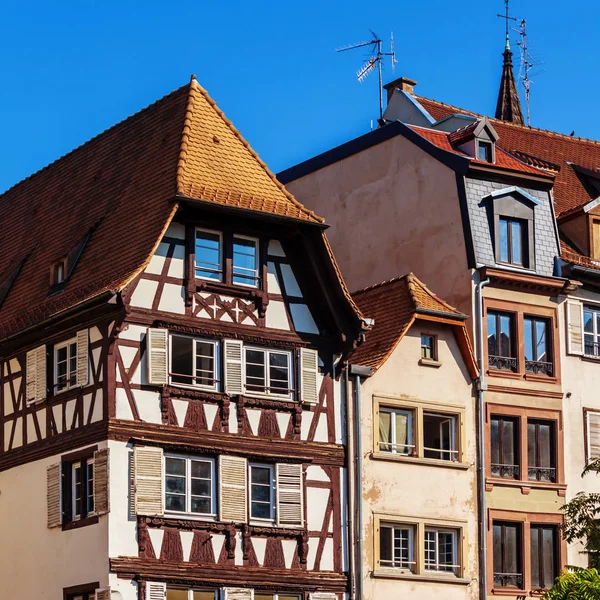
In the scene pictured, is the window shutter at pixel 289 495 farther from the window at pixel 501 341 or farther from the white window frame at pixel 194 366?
the window at pixel 501 341

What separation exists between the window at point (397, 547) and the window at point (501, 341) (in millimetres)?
5494

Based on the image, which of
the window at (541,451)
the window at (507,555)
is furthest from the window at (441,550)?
the window at (541,451)

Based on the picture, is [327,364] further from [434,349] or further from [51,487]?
[51,487]

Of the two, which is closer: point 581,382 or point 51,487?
point 51,487

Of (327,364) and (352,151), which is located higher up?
(352,151)

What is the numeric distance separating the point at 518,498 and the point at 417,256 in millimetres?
7373

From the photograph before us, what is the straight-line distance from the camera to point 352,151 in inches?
2026

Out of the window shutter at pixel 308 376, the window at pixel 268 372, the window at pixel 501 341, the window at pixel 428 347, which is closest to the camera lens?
the window at pixel 268 372

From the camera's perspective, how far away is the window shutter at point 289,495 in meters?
39.8

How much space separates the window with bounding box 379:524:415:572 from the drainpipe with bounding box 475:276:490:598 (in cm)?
203

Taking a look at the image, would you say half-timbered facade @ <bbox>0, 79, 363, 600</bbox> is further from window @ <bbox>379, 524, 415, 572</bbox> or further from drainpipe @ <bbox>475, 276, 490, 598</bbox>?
drainpipe @ <bbox>475, 276, 490, 598</bbox>

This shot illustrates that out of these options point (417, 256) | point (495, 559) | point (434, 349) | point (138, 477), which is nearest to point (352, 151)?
point (417, 256)

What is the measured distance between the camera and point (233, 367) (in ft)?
131

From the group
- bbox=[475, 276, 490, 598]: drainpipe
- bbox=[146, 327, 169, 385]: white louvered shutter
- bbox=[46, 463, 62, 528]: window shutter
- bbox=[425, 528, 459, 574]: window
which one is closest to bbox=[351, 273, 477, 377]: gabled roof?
bbox=[475, 276, 490, 598]: drainpipe
